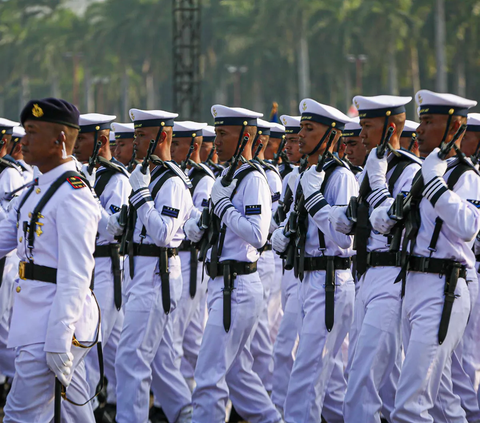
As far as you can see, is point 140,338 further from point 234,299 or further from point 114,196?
point 114,196

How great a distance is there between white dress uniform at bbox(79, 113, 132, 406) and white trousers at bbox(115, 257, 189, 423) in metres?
0.38

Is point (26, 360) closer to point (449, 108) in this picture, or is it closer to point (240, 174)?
point (240, 174)

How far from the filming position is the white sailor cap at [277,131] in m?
11.1

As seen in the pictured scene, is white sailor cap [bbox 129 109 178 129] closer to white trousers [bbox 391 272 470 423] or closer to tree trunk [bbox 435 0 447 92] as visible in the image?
white trousers [bbox 391 272 470 423]

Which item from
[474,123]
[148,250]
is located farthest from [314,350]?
[474,123]

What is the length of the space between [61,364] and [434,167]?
2.47m

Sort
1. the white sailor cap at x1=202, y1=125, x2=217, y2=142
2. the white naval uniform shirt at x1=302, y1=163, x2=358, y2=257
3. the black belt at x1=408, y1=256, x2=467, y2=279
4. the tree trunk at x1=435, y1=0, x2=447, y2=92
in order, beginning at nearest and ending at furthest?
the black belt at x1=408, y1=256, x2=467, y2=279 < the white naval uniform shirt at x1=302, y1=163, x2=358, y2=257 < the white sailor cap at x1=202, y1=125, x2=217, y2=142 < the tree trunk at x1=435, y1=0, x2=447, y2=92

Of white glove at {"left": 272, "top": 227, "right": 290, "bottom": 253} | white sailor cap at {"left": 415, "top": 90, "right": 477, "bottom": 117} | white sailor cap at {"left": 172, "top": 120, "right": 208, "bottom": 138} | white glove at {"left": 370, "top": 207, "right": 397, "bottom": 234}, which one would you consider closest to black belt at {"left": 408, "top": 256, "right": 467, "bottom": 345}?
white glove at {"left": 370, "top": 207, "right": 397, "bottom": 234}

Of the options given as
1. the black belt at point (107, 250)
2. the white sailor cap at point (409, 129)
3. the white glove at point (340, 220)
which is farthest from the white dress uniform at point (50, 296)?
the white sailor cap at point (409, 129)

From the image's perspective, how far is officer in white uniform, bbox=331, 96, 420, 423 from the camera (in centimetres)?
606

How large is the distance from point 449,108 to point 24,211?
2.78 m

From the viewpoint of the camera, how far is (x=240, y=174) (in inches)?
265

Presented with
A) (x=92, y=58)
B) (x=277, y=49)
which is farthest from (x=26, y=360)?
(x=92, y=58)

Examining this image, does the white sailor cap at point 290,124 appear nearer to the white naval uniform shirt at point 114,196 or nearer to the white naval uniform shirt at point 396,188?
the white naval uniform shirt at point 114,196
